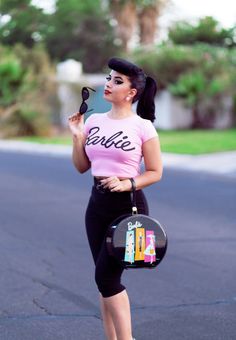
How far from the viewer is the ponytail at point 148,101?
13.4 feet

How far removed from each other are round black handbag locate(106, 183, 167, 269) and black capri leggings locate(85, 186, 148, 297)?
76 millimetres

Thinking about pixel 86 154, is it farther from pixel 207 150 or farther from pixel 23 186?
pixel 207 150

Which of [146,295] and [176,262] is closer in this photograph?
[146,295]

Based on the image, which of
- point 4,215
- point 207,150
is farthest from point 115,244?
point 207,150

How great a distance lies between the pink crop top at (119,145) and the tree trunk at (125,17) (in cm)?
4035

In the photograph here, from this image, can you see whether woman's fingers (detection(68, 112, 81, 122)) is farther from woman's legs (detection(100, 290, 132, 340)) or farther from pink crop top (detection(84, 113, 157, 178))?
woman's legs (detection(100, 290, 132, 340))

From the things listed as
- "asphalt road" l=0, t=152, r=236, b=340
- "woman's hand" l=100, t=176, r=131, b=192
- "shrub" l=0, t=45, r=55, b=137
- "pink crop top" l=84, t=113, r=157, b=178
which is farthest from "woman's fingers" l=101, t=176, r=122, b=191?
"shrub" l=0, t=45, r=55, b=137

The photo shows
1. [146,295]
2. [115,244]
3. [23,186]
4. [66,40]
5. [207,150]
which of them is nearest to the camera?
[115,244]

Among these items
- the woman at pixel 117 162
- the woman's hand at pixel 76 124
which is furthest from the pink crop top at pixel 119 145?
the woman's hand at pixel 76 124

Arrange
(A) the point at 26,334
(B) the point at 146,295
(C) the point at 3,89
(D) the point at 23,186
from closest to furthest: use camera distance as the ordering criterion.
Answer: (A) the point at 26,334, (B) the point at 146,295, (D) the point at 23,186, (C) the point at 3,89

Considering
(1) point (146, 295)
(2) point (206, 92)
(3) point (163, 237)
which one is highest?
(3) point (163, 237)

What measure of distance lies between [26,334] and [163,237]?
1328mm

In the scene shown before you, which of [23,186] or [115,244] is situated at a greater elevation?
[115,244]

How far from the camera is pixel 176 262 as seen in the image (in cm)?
688
